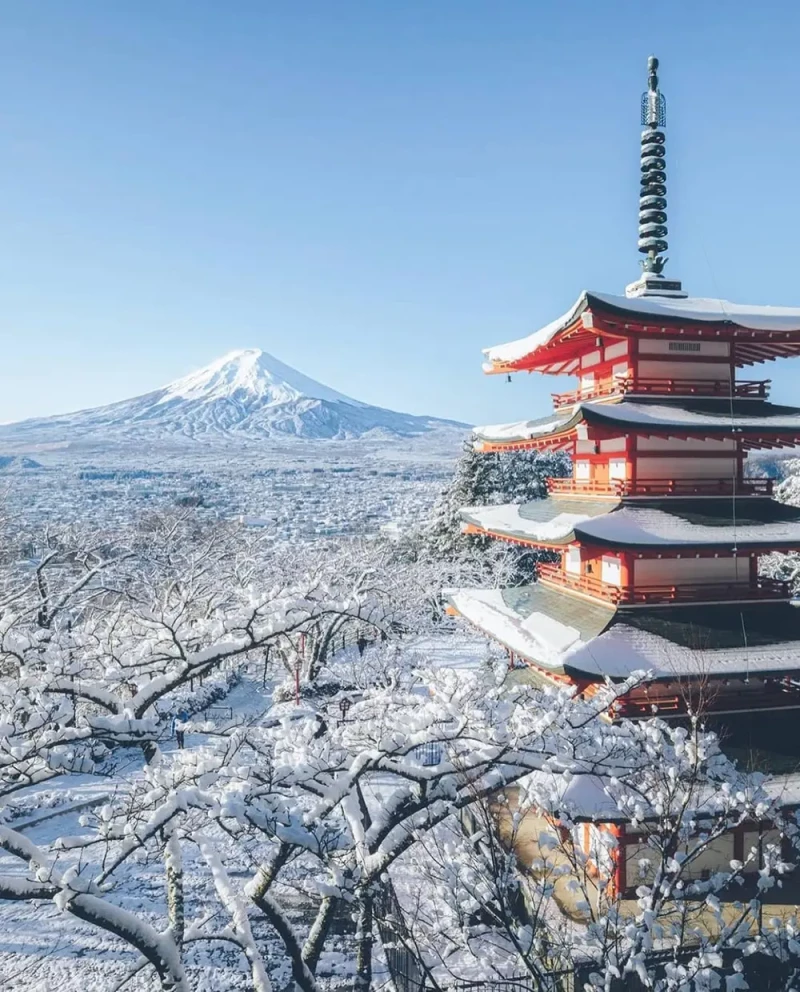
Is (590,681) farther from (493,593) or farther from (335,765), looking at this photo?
(493,593)

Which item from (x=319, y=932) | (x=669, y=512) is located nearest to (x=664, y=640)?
(x=669, y=512)

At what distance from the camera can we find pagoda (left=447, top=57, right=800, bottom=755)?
31.1ft

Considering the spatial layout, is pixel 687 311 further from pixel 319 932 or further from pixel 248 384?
pixel 248 384

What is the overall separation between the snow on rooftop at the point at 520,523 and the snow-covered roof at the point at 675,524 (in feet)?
0.06

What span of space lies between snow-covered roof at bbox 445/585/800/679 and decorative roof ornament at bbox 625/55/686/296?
5580mm

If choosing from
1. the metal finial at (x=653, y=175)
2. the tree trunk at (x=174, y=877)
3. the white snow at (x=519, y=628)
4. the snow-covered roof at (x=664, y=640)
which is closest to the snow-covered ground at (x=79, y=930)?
the tree trunk at (x=174, y=877)

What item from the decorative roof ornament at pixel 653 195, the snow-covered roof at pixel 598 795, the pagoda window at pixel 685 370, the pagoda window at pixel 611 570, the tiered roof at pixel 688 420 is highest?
the decorative roof ornament at pixel 653 195

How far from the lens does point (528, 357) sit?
12.2 meters

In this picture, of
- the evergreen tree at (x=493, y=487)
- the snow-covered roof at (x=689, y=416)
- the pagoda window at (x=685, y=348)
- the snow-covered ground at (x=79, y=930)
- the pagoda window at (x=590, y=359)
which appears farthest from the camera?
the evergreen tree at (x=493, y=487)

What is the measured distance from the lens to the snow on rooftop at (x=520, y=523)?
10.1 m

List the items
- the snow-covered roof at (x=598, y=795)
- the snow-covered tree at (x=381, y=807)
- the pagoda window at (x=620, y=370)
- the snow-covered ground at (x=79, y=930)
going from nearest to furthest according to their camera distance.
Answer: the snow-covered tree at (x=381, y=807) → the snow-covered roof at (x=598, y=795) → the snow-covered ground at (x=79, y=930) → the pagoda window at (x=620, y=370)

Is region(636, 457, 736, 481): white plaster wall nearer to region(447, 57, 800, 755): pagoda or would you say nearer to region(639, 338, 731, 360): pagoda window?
region(447, 57, 800, 755): pagoda

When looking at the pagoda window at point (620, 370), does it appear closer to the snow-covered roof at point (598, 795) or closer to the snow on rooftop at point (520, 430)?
the snow on rooftop at point (520, 430)

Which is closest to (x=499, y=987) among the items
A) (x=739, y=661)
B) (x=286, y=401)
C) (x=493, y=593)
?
(x=739, y=661)
